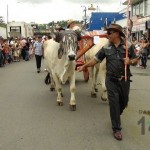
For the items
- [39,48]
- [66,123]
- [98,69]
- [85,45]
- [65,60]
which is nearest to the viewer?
[66,123]

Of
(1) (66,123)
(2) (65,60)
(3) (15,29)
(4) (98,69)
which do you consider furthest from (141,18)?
(1) (66,123)

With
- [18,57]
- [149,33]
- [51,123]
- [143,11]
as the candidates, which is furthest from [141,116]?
[143,11]

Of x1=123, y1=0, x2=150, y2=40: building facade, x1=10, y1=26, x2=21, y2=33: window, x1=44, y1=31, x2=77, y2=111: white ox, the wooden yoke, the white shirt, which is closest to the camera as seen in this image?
x1=44, y1=31, x2=77, y2=111: white ox

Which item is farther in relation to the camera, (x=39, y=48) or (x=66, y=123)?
(x=39, y=48)

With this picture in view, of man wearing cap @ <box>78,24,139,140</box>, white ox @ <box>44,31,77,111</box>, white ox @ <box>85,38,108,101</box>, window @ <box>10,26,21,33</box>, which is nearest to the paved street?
white ox @ <box>85,38,108,101</box>

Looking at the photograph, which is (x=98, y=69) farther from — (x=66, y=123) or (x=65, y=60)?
(x=66, y=123)

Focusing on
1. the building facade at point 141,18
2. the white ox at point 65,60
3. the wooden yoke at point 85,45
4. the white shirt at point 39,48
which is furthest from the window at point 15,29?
the white ox at point 65,60

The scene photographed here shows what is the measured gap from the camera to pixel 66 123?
838 centimetres

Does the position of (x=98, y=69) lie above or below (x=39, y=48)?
below

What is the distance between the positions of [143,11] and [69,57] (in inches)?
1745

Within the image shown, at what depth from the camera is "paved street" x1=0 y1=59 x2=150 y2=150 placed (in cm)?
686

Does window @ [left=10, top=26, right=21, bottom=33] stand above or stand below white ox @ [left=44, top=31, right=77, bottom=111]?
above

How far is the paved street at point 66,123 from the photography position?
6859mm

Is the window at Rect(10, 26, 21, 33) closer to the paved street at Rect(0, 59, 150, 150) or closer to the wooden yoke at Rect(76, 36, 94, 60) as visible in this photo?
the paved street at Rect(0, 59, 150, 150)
